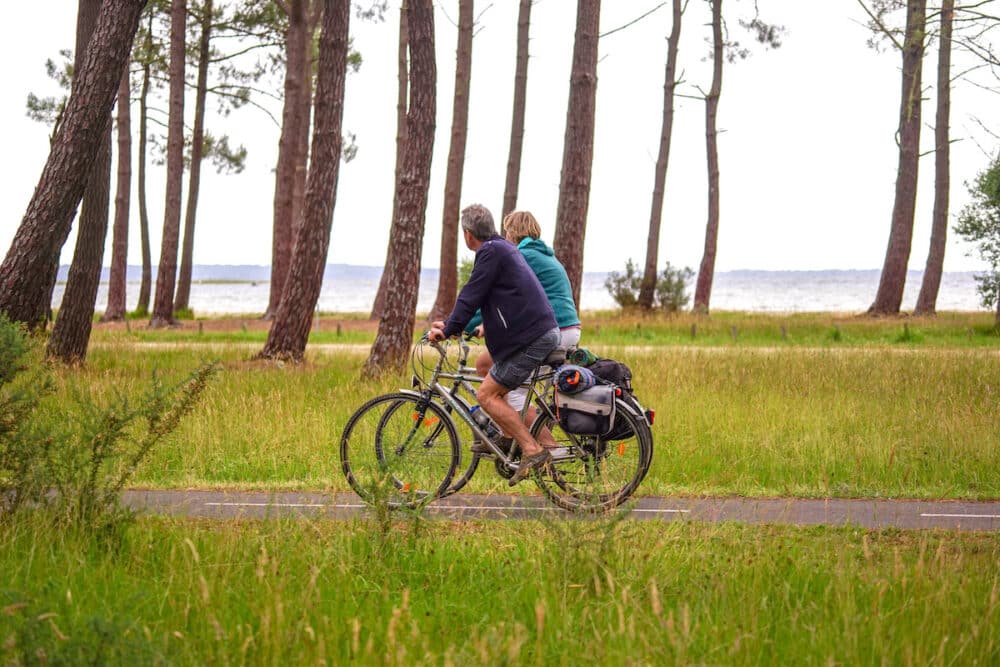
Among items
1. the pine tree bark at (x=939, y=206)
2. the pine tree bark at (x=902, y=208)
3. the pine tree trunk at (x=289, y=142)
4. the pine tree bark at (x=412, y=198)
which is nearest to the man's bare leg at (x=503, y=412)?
the pine tree bark at (x=412, y=198)

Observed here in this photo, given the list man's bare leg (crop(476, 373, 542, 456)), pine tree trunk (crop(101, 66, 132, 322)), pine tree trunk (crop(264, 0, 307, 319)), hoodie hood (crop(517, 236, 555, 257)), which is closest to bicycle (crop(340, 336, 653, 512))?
man's bare leg (crop(476, 373, 542, 456))

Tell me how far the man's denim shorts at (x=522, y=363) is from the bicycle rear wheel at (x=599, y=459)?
440 millimetres

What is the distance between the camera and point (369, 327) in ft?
93.5

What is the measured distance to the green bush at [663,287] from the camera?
3030 cm

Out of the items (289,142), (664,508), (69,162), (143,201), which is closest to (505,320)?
(664,508)

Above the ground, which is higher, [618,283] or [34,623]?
[618,283]

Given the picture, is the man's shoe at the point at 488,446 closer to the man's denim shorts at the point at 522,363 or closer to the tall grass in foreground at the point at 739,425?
the man's denim shorts at the point at 522,363

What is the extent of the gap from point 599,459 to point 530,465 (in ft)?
1.79

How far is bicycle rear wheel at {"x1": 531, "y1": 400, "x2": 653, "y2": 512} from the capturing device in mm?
7223

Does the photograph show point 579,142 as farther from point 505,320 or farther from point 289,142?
point 289,142

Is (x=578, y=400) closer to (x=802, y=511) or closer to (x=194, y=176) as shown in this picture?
(x=802, y=511)

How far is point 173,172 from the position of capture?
27516mm

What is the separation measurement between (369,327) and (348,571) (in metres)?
23.6

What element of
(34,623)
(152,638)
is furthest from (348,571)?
(34,623)
